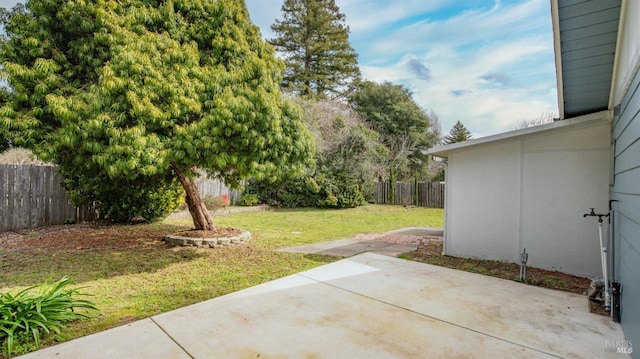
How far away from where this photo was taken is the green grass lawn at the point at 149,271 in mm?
3584

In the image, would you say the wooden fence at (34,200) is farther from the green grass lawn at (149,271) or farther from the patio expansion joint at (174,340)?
the patio expansion joint at (174,340)

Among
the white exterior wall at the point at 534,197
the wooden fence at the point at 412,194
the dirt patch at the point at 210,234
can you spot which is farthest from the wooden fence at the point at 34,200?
the wooden fence at the point at 412,194

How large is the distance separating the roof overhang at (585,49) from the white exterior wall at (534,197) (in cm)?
55

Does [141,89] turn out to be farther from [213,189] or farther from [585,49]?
[213,189]

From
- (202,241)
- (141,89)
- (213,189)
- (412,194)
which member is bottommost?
(202,241)

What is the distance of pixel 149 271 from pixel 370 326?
12.2 ft

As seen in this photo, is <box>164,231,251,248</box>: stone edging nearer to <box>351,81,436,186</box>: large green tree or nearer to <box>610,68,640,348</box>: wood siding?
<box>610,68,640,348</box>: wood siding

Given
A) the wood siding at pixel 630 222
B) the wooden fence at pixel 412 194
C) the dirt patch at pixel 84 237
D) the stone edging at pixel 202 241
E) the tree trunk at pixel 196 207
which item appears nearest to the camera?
the wood siding at pixel 630 222

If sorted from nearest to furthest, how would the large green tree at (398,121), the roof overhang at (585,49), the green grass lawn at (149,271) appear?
1. the roof overhang at (585,49)
2. the green grass lawn at (149,271)
3. the large green tree at (398,121)

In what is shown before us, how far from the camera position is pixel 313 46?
23.6 meters

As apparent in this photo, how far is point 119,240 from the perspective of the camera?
712 cm

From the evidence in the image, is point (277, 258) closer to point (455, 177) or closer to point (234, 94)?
point (234, 94)

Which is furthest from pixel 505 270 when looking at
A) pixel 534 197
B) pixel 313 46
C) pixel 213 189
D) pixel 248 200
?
pixel 313 46

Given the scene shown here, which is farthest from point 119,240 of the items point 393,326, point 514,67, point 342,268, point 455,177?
point 514,67
